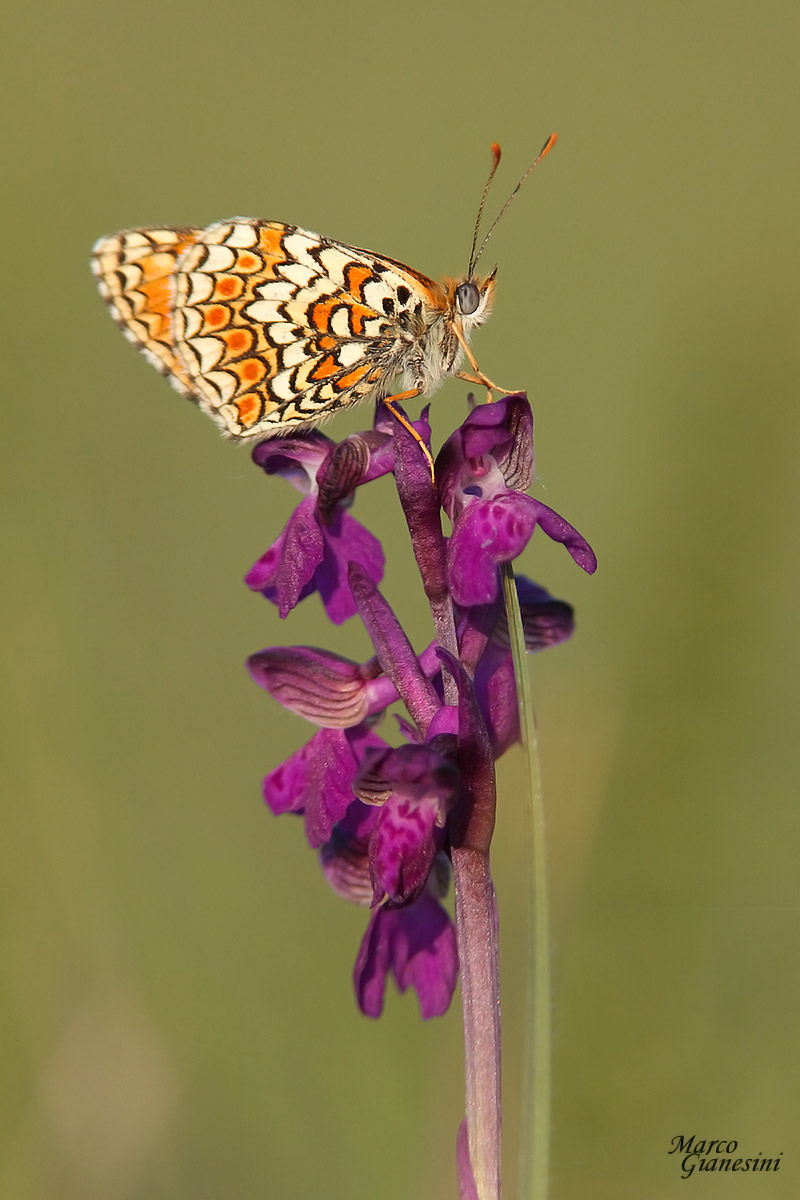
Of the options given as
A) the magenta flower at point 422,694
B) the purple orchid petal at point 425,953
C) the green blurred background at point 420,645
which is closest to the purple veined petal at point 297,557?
the magenta flower at point 422,694

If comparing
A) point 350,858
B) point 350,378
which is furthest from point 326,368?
point 350,858

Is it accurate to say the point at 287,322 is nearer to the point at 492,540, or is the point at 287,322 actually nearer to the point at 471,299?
the point at 471,299

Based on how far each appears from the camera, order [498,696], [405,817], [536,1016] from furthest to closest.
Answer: [498,696] < [405,817] < [536,1016]

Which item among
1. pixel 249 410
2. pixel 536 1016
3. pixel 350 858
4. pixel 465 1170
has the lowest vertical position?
pixel 465 1170

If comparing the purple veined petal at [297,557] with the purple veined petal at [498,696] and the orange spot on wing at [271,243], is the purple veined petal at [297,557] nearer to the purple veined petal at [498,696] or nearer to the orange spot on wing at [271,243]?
the purple veined petal at [498,696]

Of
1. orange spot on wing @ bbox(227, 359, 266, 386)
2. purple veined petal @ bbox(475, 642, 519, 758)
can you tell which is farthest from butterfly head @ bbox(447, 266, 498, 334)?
purple veined petal @ bbox(475, 642, 519, 758)

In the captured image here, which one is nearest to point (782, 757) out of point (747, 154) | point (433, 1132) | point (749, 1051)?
point (749, 1051)

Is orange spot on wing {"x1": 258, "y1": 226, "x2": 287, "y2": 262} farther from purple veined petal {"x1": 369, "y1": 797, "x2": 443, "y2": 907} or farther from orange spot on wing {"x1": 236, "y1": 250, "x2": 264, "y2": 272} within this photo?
purple veined petal {"x1": 369, "y1": 797, "x2": 443, "y2": 907}
